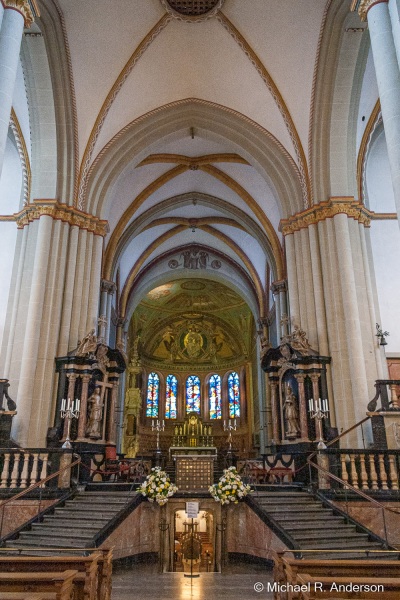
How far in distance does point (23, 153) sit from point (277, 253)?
9.66m

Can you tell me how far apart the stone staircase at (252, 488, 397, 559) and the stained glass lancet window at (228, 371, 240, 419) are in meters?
21.7

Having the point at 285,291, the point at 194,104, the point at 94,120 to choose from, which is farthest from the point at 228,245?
the point at 94,120

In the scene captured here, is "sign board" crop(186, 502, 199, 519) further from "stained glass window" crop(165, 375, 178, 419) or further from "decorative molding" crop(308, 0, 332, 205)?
"stained glass window" crop(165, 375, 178, 419)

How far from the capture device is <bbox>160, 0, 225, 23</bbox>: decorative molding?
1328 cm

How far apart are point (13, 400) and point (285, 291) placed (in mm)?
10633

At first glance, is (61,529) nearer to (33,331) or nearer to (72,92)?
(33,331)

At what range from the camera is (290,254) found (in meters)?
14.8

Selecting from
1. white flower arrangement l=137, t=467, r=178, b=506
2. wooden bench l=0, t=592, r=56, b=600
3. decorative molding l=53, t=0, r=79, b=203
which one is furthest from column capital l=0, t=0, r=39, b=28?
white flower arrangement l=137, t=467, r=178, b=506

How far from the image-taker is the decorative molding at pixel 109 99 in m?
13.9

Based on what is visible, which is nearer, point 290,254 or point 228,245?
point 290,254

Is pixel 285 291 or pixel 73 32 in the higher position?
pixel 73 32

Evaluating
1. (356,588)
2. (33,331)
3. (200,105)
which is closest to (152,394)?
(33,331)

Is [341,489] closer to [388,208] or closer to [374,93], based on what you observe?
[388,208]

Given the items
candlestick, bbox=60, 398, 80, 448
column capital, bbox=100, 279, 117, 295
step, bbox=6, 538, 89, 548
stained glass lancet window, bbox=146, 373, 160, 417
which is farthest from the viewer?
stained glass lancet window, bbox=146, 373, 160, 417
